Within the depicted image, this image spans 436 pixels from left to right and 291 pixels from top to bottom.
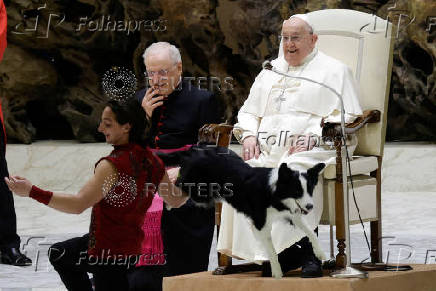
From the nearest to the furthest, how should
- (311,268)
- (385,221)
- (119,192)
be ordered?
(119,192) < (311,268) < (385,221)

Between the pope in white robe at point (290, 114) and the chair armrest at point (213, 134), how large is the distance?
164mm

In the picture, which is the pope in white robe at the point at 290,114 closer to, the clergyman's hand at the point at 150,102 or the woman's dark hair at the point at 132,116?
the clergyman's hand at the point at 150,102

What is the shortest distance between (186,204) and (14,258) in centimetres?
185

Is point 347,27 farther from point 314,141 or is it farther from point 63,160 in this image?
point 63,160

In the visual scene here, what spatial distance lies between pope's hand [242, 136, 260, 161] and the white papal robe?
4 cm

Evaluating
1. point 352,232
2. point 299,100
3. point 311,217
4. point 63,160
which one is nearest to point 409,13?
point 352,232

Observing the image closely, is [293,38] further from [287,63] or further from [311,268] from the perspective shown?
[311,268]

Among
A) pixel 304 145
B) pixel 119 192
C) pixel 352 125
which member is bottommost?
pixel 119 192

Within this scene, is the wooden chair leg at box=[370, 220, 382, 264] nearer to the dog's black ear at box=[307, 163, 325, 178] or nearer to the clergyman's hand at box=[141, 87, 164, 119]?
the dog's black ear at box=[307, 163, 325, 178]

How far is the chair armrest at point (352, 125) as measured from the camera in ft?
17.1

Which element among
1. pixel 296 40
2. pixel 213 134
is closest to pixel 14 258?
pixel 213 134

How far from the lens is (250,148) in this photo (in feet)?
18.8

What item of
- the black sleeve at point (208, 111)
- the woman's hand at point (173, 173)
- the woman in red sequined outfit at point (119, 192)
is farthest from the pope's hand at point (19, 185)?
the black sleeve at point (208, 111)

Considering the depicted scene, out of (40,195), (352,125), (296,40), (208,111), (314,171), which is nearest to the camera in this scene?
(40,195)
